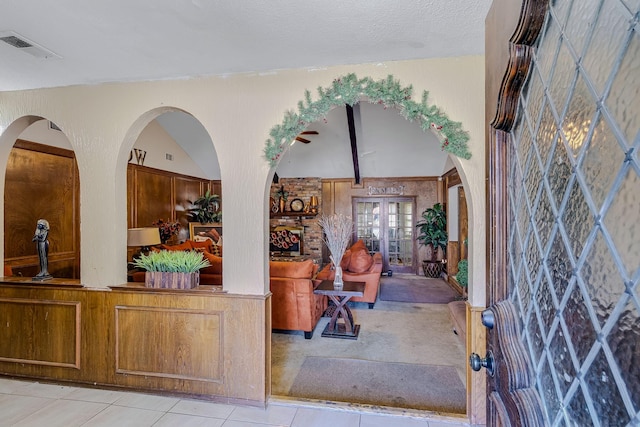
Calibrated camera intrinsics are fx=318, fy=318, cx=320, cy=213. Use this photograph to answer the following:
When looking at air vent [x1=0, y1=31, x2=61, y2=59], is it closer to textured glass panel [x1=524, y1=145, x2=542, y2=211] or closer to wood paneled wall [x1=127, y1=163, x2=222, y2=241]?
textured glass panel [x1=524, y1=145, x2=542, y2=211]

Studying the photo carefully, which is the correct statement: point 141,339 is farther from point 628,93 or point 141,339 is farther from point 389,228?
point 389,228

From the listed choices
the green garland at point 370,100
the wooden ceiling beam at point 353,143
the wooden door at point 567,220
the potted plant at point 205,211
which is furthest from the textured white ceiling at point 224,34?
the potted plant at point 205,211

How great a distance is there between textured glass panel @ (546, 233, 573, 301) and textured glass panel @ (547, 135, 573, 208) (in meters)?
0.09

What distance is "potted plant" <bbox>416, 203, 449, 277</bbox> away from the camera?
24.0ft

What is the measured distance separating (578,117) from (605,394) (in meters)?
0.48

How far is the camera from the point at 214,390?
2.47 m

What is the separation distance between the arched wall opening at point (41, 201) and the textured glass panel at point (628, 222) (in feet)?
15.5

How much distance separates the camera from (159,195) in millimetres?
6234

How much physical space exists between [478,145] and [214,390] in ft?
8.81

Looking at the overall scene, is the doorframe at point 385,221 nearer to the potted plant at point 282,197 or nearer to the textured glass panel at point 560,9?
the potted plant at point 282,197

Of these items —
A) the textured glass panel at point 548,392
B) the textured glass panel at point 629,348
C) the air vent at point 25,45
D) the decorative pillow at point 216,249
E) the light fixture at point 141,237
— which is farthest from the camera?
the decorative pillow at point 216,249

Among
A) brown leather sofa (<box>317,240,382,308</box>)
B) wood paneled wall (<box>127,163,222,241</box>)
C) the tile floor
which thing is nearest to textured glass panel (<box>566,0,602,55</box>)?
the tile floor

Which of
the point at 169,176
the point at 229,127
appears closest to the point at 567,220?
the point at 229,127

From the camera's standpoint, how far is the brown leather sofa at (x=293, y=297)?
12.4 feet
